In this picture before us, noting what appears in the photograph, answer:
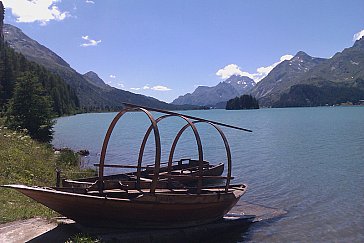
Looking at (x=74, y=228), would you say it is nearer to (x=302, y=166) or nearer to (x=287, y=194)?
(x=287, y=194)

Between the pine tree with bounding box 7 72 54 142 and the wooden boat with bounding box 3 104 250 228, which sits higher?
the pine tree with bounding box 7 72 54 142

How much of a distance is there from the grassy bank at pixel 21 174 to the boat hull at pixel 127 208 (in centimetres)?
230

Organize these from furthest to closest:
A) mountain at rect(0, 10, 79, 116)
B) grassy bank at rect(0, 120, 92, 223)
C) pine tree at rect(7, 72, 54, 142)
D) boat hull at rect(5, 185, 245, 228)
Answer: mountain at rect(0, 10, 79, 116) < pine tree at rect(7, 72, 54, 142) < grassy bank at rect(0, 120, 92, 223) < boat hull at rect(5, 185, 245, 228)

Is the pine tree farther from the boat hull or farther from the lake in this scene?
the boat hull

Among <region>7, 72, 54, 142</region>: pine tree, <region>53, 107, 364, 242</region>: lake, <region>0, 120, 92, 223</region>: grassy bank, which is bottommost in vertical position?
<region>53, 107, 364, 242</region>: lake

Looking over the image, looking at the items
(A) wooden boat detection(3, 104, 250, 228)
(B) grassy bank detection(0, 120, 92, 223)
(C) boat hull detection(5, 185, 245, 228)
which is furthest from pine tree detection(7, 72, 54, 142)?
(C) boat hull detection(5, 185, 245, 228)

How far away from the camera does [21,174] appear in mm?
21438

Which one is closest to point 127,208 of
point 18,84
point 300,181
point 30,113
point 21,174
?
point 21,174

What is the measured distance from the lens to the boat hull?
12.7 m

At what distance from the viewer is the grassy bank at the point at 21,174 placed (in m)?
15.0

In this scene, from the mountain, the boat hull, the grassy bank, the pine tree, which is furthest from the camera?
the mountain

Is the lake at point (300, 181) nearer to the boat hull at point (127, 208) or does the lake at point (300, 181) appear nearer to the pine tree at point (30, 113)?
the boat hull at point (127, 208)

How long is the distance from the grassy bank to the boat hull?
90.5 inches

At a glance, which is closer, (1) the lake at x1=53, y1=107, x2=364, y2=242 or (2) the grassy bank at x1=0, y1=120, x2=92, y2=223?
(2) the grassy bank at x1=0, y1=120, x2=92, y2=223
